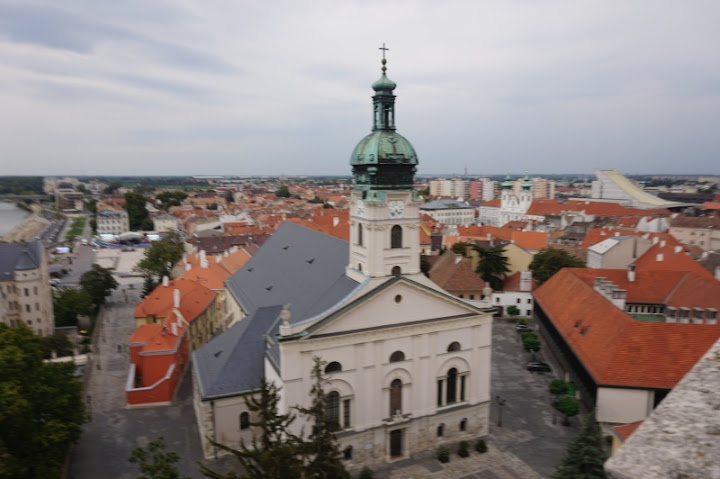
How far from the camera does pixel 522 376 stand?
35688 millimetres

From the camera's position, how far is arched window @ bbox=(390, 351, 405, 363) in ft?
82.1

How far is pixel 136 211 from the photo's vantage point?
13775cm

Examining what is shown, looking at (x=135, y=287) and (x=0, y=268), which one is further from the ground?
(x=0, y=268)

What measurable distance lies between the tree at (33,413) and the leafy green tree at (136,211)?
122 m

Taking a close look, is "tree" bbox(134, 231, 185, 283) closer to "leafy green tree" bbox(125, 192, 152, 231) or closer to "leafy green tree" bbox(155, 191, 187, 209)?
"leafy green tree" bbox(125, 192, 152, 231)

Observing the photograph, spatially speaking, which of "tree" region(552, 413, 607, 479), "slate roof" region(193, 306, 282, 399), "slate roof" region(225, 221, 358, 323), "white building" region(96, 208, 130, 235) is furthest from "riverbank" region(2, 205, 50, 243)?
"tree" region(552, 413, 607, 479)

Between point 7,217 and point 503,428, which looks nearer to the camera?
point 503,428

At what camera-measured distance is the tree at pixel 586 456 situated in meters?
18.2

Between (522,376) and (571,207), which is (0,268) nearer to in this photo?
(522,376)

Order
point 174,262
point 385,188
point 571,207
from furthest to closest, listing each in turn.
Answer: point 571,207, point 174,262, point 385,188

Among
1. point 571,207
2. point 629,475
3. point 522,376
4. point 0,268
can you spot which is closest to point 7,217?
point 0,268

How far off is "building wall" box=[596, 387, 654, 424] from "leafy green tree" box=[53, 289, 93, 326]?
149 ft

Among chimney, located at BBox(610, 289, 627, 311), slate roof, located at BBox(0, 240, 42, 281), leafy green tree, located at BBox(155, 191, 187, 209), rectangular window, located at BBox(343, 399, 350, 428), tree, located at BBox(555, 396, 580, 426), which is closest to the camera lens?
rectangular window, located at BBox(343, 399, 350, 428)

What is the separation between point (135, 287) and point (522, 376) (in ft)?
171
